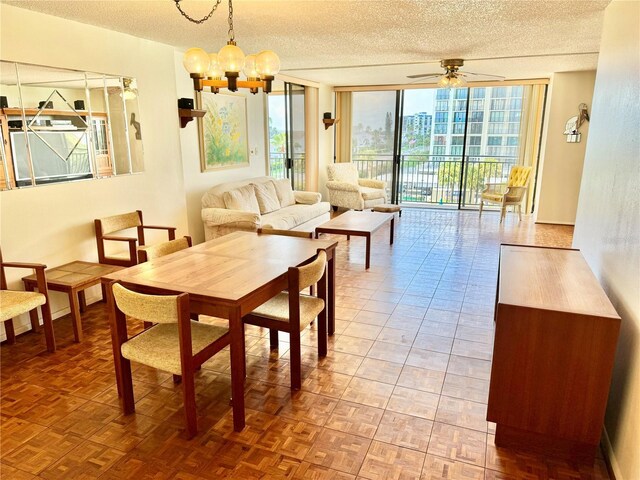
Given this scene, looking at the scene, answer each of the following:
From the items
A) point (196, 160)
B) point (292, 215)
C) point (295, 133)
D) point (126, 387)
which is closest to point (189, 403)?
point (126, 387)

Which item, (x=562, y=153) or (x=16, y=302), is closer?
(x=16, y=302)

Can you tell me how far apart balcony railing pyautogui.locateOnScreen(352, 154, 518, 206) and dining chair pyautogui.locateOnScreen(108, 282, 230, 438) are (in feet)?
22.9

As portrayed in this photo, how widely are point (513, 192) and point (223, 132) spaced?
4726 millimetres

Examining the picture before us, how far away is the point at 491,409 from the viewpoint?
204cm

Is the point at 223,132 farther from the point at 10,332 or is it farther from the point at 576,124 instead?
the point at 576,124

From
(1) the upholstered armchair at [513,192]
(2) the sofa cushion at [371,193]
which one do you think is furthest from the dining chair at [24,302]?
(1) the upholstered armchair at [513,192]

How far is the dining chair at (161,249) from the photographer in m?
2.70

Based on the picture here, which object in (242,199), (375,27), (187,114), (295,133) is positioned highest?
(375,27)

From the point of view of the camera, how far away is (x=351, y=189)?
7.38 m

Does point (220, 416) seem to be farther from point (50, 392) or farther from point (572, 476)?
point (572, 476)

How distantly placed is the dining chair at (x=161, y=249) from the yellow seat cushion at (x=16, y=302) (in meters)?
0.77

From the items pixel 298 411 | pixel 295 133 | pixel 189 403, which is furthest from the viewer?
pixel 295 133

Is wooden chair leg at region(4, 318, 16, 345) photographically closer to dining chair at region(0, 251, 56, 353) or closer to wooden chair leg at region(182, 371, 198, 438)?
dining chair at region(0, 251, 56, 353)

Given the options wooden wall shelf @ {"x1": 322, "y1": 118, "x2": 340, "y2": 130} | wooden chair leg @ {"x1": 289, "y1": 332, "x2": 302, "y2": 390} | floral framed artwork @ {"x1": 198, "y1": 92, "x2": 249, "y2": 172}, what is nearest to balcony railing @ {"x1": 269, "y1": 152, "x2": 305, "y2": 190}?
wooden wall shelf @ {"x1": 322, "y1": 118, "x2": 340, "y2": 130}
